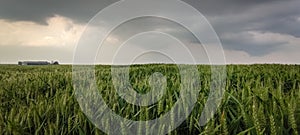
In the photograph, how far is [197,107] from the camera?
2473mm

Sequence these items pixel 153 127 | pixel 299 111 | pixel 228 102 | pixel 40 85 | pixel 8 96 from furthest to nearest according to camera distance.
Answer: pixel 40 85
pixel 8 96
pixel 228 102
pixel 299 111
pixel 153 127

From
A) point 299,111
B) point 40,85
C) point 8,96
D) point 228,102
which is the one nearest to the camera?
point 299,111

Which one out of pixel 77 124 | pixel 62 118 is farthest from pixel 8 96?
pixel 77 124

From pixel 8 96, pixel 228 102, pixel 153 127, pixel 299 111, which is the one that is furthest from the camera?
pixel 8 96

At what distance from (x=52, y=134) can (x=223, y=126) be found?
41.5 inches

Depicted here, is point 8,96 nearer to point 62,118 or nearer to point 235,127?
point 62,118

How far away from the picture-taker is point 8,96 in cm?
446

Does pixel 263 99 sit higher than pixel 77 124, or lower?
higher

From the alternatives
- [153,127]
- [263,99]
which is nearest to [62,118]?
[153,127]

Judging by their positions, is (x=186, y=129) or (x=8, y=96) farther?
(x=8, y=96)

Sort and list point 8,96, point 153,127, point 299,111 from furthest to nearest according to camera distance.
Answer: point 8,96, point 299,111, point 153,127

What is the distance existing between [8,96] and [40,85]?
0.81 m

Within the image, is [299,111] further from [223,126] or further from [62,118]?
[62,118]

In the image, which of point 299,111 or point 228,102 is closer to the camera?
point 299,111
